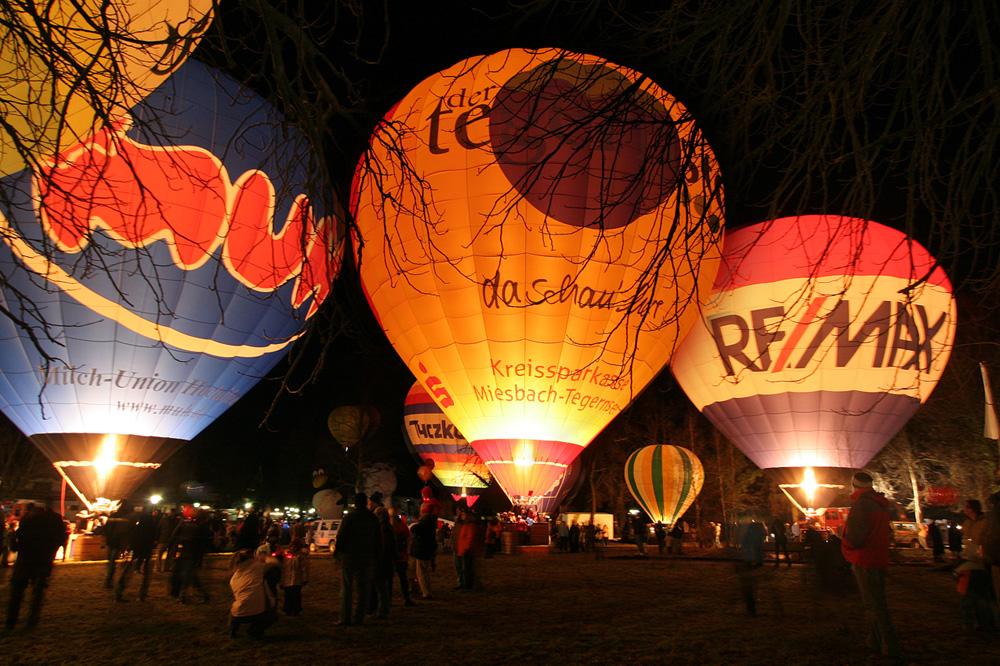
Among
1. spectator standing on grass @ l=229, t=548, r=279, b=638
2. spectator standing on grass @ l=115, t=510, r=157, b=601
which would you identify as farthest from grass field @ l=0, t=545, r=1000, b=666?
spectator standing on grass @ l=115, t=510, r=157, b=601

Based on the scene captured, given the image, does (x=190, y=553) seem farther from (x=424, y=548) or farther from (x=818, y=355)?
(x=818, y=355)

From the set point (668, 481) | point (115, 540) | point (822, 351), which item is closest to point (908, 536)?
point (668, 481)

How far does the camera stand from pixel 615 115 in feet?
9.97

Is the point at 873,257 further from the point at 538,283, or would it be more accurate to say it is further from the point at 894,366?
the point at 538,283

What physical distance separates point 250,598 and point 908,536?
2825 centimetres

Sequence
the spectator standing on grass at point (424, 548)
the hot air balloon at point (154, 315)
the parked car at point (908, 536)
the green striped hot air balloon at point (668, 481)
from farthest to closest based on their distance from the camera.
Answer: the green striped hot air balloon at point (668, 481)
the parked car at point (908, 536)
the hot air balloon at point (154, 315)
the spectator standing on grass at point (424, 548)

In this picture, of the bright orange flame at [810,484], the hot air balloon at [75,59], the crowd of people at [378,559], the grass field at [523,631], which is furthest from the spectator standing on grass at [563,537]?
the hot air balloon at [75,59]

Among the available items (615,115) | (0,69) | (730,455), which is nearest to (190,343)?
(0,69)

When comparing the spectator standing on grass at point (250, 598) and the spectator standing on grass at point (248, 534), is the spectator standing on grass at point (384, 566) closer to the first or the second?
the spectator standing on grass at point (250, 598)

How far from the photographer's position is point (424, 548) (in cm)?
802

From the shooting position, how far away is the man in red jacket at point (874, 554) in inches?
189

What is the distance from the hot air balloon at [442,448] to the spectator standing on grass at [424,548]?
78.5 ft

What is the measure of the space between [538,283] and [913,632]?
26.4 ft

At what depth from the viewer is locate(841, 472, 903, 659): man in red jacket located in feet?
15.7
